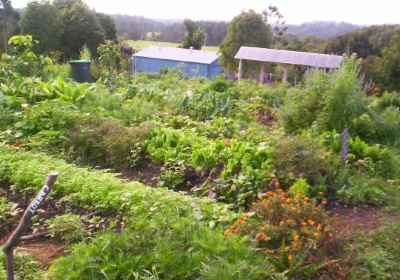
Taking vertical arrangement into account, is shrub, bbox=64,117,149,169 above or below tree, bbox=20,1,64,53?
below

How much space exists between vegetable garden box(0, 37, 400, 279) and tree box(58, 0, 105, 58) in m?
17.2

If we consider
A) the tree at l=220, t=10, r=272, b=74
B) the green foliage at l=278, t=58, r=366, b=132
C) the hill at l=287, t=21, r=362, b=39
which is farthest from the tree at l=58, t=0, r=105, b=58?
the hill at l=287, t=21, r=362, b=39

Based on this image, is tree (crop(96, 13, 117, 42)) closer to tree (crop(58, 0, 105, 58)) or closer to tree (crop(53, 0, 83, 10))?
tree (crop(53, 0, 83, 10))

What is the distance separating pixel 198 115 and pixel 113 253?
481 centimetres

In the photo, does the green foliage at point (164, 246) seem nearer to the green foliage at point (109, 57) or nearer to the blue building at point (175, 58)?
the green foliage at point (109, 57)

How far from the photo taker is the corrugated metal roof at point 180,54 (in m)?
32.8

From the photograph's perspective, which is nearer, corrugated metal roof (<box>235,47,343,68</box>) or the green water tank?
the green water tank

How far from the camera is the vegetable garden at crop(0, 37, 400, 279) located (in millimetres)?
2654

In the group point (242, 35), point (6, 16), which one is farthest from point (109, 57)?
point (6, 16)

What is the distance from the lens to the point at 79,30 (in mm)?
23672

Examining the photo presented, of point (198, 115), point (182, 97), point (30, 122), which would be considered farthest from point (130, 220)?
point (182, 97)

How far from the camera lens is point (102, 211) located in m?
3.59

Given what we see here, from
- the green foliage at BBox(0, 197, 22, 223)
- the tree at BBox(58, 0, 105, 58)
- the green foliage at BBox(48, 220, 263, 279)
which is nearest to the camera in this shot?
the green foliage at BBox(48, 220, 263, 279)

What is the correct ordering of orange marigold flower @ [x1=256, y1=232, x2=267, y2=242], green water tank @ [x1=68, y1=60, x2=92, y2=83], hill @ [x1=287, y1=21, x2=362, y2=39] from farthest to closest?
hill @ [x1=287, y1=21, x2=362, y2=39], green water tank @ [x1=68, y1=60, x2=92, y2=83], orange marigold flower @ [x1=256, y1=232, x2=267, y2=242]
